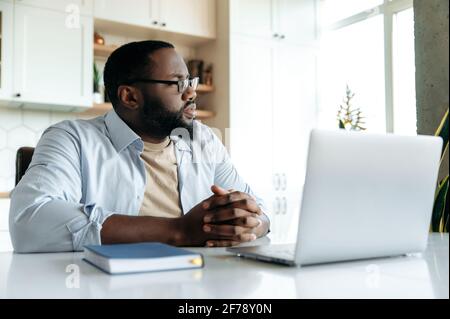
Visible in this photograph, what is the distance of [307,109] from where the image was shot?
Result: 4.04m

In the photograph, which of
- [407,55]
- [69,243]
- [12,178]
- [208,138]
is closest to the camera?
[69,243]

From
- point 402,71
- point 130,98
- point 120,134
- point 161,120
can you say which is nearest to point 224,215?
point 120,134

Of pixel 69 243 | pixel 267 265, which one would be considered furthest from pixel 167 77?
pixel 267 265

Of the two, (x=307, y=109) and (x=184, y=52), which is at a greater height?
(x=184, y=52)

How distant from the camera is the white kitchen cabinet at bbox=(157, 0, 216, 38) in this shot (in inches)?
141

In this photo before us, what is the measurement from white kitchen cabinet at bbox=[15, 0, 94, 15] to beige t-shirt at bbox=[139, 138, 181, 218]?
5.98ft

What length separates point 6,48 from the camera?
301 cm

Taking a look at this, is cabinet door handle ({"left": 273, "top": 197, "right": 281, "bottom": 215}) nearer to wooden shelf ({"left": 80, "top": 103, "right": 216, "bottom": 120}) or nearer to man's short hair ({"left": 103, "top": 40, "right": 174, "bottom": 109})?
wooden shelf ({"left": 80, "top": 103, "right": 216, "bottom": 120})

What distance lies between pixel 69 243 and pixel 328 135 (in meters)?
0.65

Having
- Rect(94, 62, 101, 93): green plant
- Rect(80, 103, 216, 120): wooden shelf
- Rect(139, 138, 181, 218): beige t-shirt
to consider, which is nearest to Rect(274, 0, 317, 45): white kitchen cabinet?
Rect(80, 103, 216, 120): wooden shelf

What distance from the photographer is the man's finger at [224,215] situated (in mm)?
1118

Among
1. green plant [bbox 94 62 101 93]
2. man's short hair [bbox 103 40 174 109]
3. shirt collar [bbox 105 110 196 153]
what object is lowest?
shirt collar [bbox 105 110 196 153]

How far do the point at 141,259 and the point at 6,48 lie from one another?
270cm
